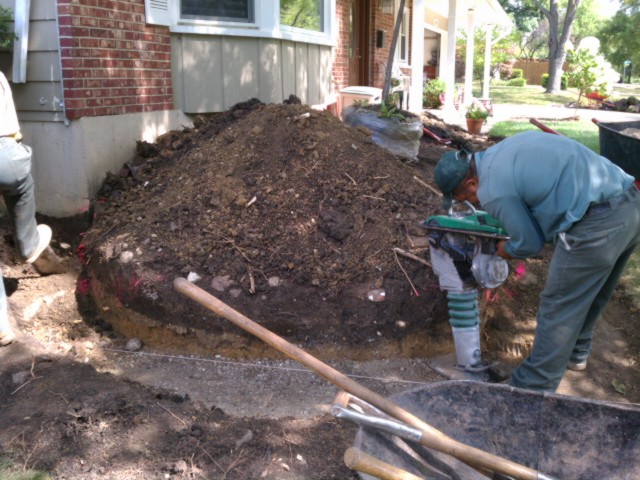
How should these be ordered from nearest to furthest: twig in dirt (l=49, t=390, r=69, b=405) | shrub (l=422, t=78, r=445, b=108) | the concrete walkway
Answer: twig in dirt (l=49, t=390, r=69, b=405) → the concrete walkway → shrub (l=422, t=78, r=445, b=108)

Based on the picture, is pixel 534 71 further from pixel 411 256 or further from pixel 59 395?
pixel 59 395

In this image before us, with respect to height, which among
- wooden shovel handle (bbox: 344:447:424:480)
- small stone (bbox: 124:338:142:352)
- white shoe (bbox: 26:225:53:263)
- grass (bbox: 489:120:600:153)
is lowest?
small stone (bbox: 124:338:142:352)

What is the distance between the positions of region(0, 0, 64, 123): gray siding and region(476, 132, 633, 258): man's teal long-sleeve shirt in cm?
397

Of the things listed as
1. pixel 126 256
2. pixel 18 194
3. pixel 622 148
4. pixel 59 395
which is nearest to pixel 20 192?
pixel 18 194

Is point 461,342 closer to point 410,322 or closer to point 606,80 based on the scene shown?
point 410,322

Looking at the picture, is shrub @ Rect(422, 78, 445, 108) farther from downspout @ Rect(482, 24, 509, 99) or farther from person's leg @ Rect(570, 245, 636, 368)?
person's leg @ Rect(570, 245, 636, 368)

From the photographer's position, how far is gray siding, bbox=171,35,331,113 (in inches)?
279

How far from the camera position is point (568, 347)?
3.50 meters

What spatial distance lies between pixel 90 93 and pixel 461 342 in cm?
391

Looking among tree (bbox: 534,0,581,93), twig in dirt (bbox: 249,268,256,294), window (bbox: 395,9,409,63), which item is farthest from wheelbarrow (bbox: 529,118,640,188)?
tree (bbox: 534,0,581,93)

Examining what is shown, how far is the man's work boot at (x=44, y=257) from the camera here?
4734 mm

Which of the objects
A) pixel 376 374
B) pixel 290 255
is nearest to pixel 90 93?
pixel 290 255

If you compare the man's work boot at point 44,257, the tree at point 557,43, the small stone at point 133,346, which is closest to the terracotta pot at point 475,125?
the man's work boot at point 44,257

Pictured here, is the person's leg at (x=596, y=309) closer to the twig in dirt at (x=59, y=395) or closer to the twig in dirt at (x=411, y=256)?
the twig in dirt at (x=411, y=256)
